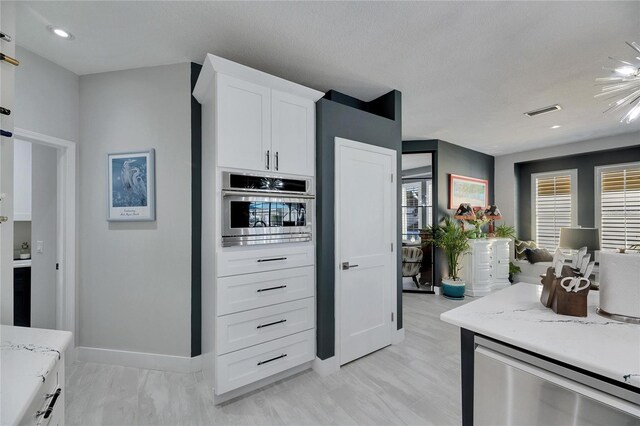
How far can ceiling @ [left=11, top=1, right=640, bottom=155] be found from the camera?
1678 millimetres

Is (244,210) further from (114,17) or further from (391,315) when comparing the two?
(391,315)

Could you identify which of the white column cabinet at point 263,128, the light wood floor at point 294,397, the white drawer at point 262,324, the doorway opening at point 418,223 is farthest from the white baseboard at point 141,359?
the doorway opening at point 418,223

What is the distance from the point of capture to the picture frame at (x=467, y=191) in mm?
4848

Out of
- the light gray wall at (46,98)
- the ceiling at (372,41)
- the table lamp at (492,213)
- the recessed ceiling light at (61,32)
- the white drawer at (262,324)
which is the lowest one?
the white drawer at (262,324)

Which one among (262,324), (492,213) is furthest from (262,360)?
(492,213)

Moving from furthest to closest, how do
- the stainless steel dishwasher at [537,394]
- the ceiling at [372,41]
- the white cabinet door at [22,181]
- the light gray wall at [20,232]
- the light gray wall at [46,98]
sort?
the light gray wall at [20,232]
the white cabinet door at [22,181]
the light gray wall at [46,98]
the ceiling at [372,41]
the stainless steel dishwasher at [537,394]

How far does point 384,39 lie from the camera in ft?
6.45

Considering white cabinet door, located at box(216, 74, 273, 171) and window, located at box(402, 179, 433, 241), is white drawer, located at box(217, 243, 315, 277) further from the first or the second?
window, located at box(402, 179, 433, 241)

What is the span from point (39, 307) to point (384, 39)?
398cm

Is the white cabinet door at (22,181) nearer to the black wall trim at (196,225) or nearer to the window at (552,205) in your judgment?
→ the black wall trim at (196,225)

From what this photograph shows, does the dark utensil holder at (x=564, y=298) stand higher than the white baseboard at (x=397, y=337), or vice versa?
the dark utensil holder at (x=564, y=298)

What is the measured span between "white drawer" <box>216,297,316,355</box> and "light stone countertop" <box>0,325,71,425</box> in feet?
3.00

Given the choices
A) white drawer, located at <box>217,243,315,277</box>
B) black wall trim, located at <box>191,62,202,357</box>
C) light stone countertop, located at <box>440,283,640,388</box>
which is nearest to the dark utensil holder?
light stone countertop, located at <box>440,283,640,388</box>

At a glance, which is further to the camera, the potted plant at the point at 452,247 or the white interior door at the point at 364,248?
the potted plant at the point at 452,247
